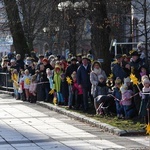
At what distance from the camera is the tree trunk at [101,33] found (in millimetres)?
20188

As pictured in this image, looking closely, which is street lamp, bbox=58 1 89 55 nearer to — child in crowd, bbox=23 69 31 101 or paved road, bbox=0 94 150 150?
paved road, bbox=0 94 150 150

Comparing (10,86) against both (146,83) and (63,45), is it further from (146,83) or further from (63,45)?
(146,83)

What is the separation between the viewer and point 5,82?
31.5 metres

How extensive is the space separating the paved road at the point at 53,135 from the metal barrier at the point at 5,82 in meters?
10.1

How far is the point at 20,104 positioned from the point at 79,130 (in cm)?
841

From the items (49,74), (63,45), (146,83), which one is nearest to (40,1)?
(49,74)

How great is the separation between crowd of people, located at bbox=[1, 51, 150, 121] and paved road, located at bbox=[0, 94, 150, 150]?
3.90 feet

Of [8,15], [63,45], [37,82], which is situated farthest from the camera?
[63,45]

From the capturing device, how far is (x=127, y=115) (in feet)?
56.9

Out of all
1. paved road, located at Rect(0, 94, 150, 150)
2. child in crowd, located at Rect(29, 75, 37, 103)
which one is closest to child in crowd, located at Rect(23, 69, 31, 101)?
child in crowd, located at Rect(29, 75, 37, 103)

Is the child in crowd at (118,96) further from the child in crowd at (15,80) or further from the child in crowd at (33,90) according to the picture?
the child in crowd at (15,80)

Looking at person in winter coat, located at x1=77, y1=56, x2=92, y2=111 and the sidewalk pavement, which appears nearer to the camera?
the sidewalk pavement

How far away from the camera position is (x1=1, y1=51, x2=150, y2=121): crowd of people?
17.3 m

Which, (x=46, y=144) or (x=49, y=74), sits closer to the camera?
(x=46, y=144)
